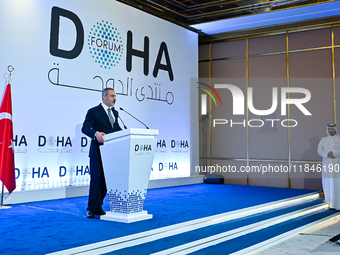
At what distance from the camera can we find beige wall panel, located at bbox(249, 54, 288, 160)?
8570 millimetres

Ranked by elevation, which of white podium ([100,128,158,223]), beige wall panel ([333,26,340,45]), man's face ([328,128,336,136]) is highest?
beige wall panel ([333,26,340,45])

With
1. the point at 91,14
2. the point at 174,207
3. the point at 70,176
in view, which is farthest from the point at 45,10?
the point at 174,207

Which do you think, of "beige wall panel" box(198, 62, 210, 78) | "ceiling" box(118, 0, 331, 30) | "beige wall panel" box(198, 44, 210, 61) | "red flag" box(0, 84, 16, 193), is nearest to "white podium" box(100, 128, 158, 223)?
"red flag" box(0, 84, 16, 193)

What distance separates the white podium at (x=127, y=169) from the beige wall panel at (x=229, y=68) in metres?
5.70

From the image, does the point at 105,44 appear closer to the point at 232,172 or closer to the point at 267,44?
the point at 267,44

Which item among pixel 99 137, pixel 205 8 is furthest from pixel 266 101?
pixel 99 137

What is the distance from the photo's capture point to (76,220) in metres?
3.88

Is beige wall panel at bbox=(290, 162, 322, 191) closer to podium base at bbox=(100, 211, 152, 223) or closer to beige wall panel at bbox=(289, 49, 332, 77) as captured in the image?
beige wall panel at bbox=(289, 49, 332, 77)

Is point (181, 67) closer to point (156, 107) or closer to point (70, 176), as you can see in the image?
point (156, 107)

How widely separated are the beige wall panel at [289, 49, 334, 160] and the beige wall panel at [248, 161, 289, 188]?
445 millimetres

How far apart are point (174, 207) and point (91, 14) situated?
12.1ft

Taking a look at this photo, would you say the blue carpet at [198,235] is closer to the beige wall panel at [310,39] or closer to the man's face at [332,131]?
the man's face at [332,131]

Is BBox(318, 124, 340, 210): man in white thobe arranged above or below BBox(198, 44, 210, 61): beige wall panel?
below

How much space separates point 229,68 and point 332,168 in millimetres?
3904
